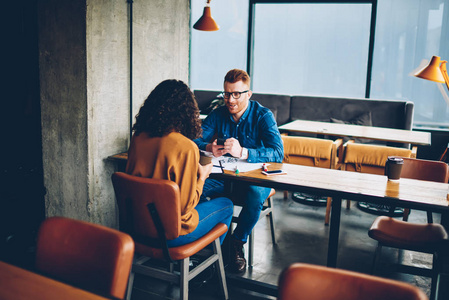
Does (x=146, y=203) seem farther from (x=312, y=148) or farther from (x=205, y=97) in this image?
(x=205, y=97)

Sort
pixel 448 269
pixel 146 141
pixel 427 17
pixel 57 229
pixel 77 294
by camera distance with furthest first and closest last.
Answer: pixel 427 17
pixel 448 269
pixel 146 141
pixel 57 229
pixel 77 294

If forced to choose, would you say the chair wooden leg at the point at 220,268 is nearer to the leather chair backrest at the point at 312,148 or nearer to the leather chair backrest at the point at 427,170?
the leather chair backrest at the point at 427,170

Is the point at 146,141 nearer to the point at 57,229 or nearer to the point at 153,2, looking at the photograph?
the point at 57,229

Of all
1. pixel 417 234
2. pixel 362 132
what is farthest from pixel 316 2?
pixel 417 234

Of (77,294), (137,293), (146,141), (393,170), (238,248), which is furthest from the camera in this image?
(238,248)

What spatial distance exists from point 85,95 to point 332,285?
2.21m

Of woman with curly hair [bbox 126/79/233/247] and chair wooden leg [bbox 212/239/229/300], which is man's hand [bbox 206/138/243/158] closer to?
woman with curly hair [bbox 126/79/233/247]

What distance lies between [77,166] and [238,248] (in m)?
1.30

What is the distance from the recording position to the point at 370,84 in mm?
6426

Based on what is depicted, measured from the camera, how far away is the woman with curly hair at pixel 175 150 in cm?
193

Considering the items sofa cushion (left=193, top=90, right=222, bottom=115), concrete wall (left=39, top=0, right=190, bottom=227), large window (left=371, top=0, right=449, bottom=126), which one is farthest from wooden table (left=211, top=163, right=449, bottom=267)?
sofa cushion (left=193, top=90, right=222, bottom=115)

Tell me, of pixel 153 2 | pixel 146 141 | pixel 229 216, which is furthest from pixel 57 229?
pixel 153 2

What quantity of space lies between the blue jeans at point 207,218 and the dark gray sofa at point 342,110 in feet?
13.2

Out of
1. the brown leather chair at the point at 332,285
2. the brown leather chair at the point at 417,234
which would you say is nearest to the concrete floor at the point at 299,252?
the brown leather chair at the point at 417,234
